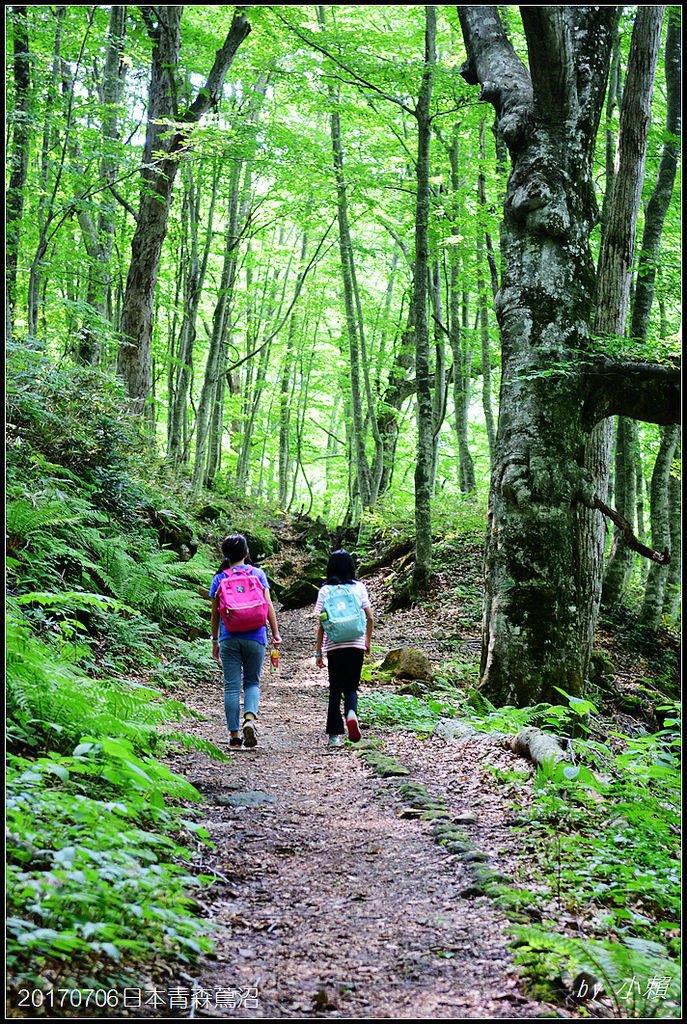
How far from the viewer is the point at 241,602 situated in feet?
20.6

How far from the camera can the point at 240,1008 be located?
2.57m

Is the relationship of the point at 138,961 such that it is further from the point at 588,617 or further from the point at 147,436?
the point at 147,436

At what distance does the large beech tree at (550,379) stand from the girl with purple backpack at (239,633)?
2.52 m

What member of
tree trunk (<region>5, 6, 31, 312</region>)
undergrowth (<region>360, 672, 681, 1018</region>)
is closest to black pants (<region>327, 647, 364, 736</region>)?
undergrowth (<region>360, 672, 681, 1018</region>)

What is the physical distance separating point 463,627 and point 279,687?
3517mm

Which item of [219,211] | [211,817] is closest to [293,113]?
[219,211]

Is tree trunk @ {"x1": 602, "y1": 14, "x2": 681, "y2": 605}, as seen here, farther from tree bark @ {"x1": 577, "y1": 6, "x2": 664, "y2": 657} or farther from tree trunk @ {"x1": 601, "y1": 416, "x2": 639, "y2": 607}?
tree bark @ {"x1": 577, "y1": 6, "x2": 664, "y2": 657}

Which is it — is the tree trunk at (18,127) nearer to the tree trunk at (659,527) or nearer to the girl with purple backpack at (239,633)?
the girl with purple backpack at (239,633)

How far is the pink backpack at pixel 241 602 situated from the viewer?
6262mm

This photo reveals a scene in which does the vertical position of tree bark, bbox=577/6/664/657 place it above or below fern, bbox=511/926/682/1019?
above

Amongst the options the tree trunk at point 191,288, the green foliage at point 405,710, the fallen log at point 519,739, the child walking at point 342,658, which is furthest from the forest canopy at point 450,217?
the child walking at point 342,658

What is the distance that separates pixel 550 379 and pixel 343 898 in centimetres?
540

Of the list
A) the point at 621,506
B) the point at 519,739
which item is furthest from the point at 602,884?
the point at 621,506

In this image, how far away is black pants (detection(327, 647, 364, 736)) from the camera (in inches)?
261
